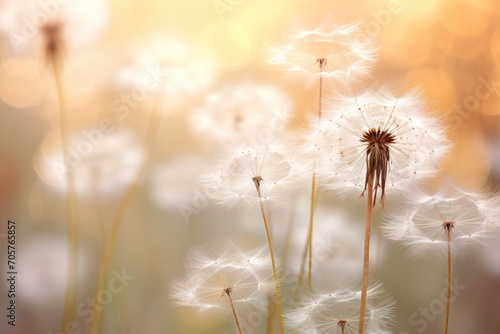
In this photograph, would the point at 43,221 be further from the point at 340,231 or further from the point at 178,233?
the point at 340,231

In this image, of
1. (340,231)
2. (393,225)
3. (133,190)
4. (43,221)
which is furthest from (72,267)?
(393,225)

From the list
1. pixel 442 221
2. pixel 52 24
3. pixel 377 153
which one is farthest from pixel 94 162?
pixel 442 221

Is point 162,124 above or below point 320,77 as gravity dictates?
below

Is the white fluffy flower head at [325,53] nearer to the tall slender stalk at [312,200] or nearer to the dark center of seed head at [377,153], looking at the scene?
the tall slender stalk at [312,200]

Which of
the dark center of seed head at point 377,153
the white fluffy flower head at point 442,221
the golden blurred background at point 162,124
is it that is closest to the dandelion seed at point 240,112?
the golden blurred background at point 162,124

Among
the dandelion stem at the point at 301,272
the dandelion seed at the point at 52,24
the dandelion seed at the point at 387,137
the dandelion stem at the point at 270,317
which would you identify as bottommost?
the dandelion stem at the point at 270,317

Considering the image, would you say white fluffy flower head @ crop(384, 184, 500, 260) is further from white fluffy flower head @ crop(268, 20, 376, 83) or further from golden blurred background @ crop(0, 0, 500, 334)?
white fluffy flower head @ crop(268, 20, 376, 83)

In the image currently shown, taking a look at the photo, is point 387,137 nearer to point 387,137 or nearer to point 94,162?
point 387,137
